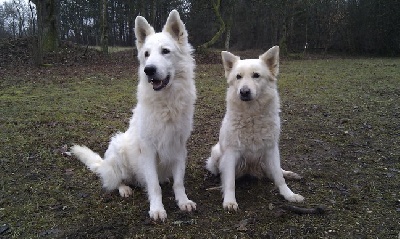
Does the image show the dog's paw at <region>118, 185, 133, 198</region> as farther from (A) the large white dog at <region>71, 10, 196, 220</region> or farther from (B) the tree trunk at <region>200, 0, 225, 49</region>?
(B) the tree trunk at <region>200, 0, 225, 49</region>

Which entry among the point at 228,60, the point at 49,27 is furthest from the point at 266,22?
the point at 228,60

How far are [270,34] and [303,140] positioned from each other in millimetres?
24498

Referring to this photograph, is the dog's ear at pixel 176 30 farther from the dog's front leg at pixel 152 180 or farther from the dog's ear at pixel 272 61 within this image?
the dog's front leg at pixel 152 180

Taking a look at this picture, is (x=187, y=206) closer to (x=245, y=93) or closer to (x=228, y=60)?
(x=245, y=93)

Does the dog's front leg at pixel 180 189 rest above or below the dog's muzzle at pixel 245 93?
below

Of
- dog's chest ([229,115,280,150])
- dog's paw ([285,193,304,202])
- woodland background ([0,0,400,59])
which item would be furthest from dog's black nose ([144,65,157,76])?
woodland background ([0,0,400,59])

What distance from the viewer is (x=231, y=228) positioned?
2982 mm

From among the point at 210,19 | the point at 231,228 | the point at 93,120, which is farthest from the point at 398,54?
the point at 231,228

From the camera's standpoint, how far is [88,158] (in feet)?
14.5

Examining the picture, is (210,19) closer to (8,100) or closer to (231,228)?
(8,100)

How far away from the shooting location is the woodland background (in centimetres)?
2236

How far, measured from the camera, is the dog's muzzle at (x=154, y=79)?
317cm

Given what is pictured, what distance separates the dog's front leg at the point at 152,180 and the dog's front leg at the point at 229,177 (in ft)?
2.20

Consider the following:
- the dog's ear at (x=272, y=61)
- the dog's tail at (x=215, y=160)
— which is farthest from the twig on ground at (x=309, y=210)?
the dog's ear at (x=272, y=61)
